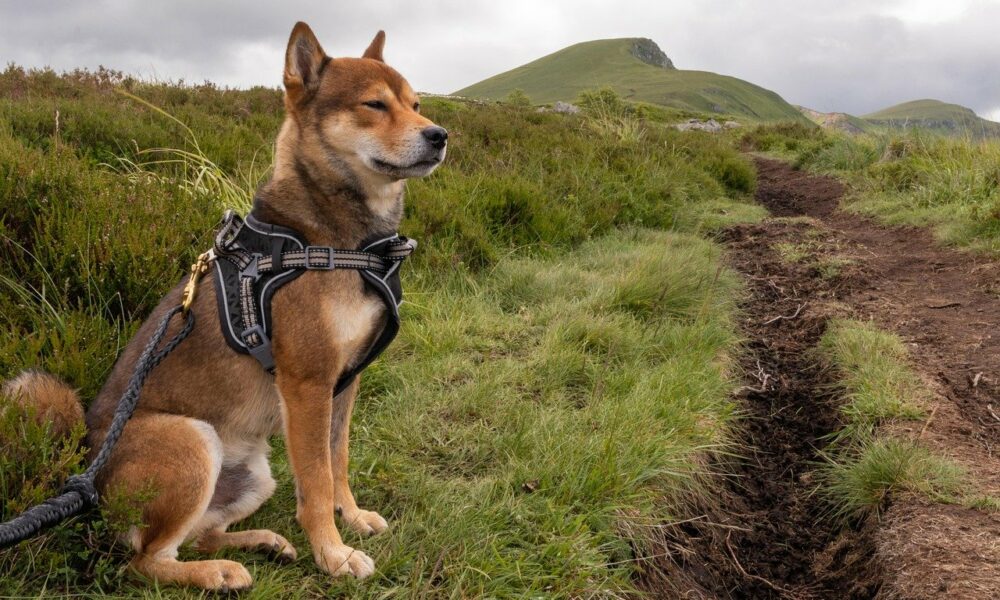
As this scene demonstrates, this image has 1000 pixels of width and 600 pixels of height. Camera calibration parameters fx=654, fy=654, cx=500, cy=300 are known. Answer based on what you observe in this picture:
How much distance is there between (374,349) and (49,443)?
43.3 inches

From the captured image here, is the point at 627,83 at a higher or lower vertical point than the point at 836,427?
higher

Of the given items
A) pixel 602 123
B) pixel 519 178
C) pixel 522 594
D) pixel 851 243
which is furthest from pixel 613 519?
pixel 602 123

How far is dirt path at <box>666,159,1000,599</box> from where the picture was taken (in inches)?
107

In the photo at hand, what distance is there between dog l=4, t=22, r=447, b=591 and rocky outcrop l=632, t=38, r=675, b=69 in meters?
168

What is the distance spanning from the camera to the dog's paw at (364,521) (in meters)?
2.53

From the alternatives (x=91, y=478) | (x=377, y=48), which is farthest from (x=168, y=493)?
(x=377, y=48)

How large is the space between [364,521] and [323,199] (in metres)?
1.26

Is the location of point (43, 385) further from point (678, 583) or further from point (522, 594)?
point (678, 583)

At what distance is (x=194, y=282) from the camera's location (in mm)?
2465

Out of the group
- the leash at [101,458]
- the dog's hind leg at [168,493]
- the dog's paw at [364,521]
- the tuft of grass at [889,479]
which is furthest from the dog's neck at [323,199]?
the tuft of grass at [889,479]

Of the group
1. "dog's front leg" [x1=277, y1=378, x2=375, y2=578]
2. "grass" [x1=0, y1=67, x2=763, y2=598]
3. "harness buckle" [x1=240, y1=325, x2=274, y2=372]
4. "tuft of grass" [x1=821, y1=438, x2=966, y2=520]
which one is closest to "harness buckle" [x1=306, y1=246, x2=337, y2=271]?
"harness buckle" [x1=240, y1=325, x2=274, y2=372]

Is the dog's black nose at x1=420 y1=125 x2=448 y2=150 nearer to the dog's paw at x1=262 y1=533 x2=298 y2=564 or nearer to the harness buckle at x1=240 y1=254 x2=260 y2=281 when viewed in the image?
the harness buckle at x1=240 y1=254 x2=260 y2=281

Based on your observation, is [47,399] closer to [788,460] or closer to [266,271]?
[266,271]

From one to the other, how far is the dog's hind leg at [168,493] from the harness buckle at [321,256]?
0.69 metres
